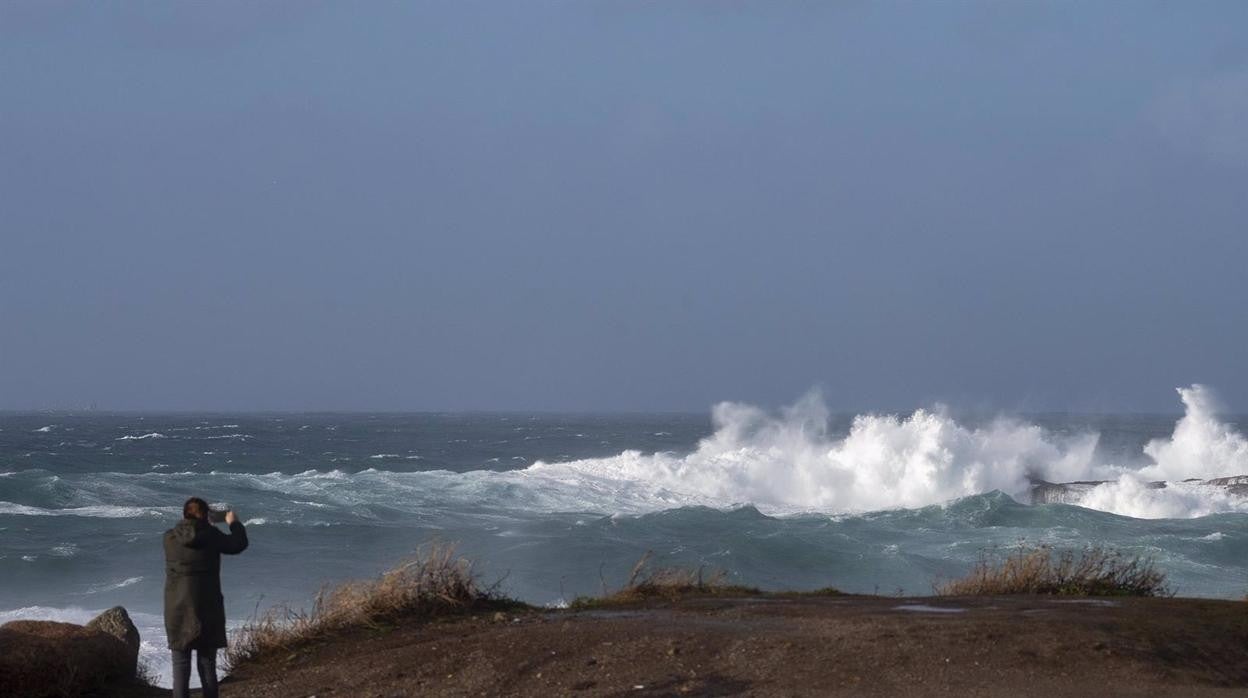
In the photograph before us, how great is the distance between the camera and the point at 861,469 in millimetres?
40656

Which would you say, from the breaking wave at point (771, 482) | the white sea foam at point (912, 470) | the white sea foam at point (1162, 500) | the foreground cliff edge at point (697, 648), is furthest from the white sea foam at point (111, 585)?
the white sea foam at point (1162, 500)

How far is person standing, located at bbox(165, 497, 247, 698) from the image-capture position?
7668 millimetres

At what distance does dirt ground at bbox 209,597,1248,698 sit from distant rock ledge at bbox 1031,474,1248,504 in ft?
90.3

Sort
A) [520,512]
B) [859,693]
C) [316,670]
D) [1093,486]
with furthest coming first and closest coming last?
[1093,486]
[520,512]
[316,670]
[859,693]

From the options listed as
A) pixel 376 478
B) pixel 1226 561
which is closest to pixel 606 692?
pixel 1226 561

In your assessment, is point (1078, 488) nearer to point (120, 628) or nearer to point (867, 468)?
point (867, 468)

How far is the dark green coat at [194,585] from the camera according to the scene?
7.66m

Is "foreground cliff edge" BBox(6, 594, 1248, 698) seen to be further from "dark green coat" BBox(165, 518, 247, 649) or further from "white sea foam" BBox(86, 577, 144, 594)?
"white sea foam" BBox(86, 577, 144, 594)

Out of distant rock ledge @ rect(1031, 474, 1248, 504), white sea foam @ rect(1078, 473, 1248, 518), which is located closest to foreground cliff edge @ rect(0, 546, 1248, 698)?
white sea foam @ rect(1078, 473, 1248, 518)

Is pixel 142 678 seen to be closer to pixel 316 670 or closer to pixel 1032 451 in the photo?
pixel 316 670

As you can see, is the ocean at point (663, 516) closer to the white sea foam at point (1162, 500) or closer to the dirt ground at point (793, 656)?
the white sea foam at point (1162, 500)

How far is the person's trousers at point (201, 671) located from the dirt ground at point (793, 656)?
0.62m

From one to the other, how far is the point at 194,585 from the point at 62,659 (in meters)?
1.38

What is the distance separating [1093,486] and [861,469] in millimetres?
7179
